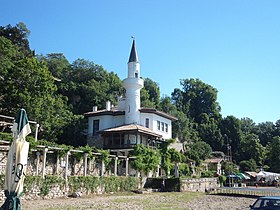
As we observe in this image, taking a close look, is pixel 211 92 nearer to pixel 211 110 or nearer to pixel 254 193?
pixel 211 110

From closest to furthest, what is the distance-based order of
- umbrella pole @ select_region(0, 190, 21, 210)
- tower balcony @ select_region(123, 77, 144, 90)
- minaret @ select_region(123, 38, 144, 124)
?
umbrella pole @ select_region(0, 190, 21, 210)
minaret @ select_region(123, 38, 144, 124)
tower balcony @ select_region(123, 77, 144, 90)

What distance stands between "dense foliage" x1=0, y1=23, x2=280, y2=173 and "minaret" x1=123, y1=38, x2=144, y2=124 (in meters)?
6.53

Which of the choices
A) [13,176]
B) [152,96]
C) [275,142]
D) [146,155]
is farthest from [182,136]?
[13,176]

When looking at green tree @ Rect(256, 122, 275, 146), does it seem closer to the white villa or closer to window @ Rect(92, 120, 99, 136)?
the white villa

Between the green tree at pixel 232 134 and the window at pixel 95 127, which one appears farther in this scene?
the green tree at pixel 232 134

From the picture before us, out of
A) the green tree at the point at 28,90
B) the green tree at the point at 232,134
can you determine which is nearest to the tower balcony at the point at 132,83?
the green tree at the point at 28,90

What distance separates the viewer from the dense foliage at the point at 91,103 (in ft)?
116

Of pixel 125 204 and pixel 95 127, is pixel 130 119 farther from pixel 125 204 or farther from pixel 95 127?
pixel 125 204

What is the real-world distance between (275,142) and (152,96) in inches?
1158

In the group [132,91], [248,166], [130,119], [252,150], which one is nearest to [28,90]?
[130,119]

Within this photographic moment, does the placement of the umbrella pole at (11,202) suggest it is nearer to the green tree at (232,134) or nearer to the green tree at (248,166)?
the green tree at (248,166)

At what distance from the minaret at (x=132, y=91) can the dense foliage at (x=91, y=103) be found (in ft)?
21.4

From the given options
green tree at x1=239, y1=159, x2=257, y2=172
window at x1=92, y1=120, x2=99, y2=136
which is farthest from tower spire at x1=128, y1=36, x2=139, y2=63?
green tree at x1=239, y1=159, x2=257, y2=172

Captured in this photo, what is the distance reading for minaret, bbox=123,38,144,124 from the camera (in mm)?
44250
